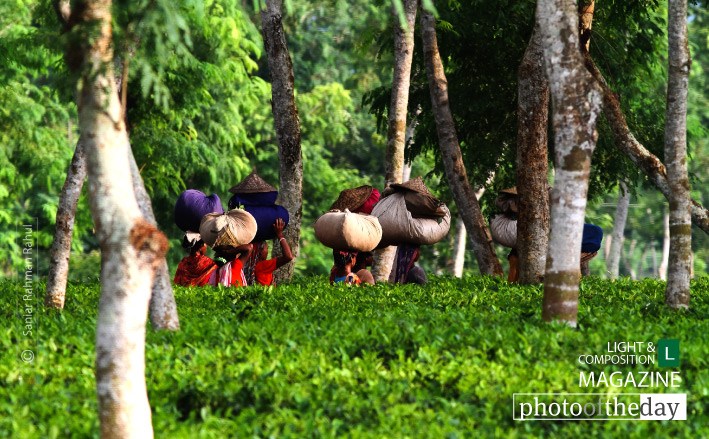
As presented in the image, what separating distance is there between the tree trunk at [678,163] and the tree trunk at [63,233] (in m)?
6.08

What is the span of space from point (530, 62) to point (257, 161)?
1919 centimetres

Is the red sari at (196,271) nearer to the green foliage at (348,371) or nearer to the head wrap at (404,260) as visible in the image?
the head wrap at (404,260)

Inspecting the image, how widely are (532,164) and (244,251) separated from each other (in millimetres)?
3823

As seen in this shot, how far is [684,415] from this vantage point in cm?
515

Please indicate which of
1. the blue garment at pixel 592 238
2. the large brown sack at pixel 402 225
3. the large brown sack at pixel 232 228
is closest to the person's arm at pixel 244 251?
the large brown sack at pixel 232 228

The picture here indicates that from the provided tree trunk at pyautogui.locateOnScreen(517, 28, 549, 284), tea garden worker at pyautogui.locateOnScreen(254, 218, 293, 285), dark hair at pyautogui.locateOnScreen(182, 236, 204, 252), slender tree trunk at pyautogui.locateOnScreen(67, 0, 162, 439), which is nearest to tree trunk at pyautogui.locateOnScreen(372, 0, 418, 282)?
tea garden worker at pyautogui.locateOnScreen(254, 218, 293, 285)

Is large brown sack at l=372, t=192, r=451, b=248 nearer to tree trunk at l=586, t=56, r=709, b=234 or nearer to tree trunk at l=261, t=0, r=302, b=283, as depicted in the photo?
tree trunk at l=261, t=0, r=302, b=283

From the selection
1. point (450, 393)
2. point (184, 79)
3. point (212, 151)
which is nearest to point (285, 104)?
point (184, 79)

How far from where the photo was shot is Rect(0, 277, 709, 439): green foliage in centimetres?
488

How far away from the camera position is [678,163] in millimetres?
8133

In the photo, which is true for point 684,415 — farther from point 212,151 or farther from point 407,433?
point 212,151

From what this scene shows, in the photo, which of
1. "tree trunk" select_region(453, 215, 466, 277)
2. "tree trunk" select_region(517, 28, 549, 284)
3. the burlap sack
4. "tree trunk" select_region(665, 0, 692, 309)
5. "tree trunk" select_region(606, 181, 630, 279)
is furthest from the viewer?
"tree trunk" select_region(606, 181, 630, 279)

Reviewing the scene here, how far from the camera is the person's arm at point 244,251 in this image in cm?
1055

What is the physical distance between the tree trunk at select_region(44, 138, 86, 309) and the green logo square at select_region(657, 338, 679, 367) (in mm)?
5961
